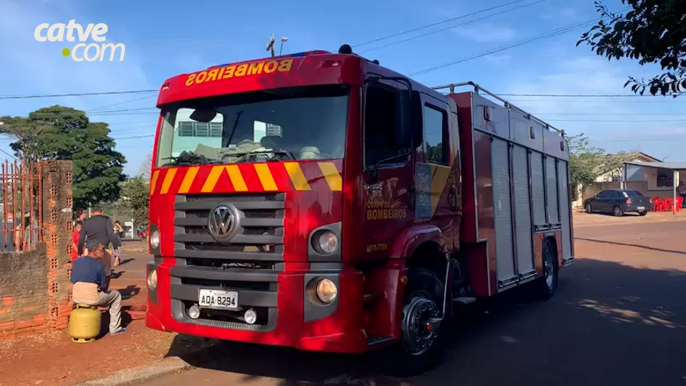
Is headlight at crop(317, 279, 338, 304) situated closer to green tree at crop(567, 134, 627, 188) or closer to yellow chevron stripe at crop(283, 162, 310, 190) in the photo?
yellow chevron stripe at crop(283, 162, 310, 190)

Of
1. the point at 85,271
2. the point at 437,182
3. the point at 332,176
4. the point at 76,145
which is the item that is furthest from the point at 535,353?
the point at 76,145

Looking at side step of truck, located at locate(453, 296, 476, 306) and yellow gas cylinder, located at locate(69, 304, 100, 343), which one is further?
yellow gas cylinder, located at locate(69, 304, 100, 343)

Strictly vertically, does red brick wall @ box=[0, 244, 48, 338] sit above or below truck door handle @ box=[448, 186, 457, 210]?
below

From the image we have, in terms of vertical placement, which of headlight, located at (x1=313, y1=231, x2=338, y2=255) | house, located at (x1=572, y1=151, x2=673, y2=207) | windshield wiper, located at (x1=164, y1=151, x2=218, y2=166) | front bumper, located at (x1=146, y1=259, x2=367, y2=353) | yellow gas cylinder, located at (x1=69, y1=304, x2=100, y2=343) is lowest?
yellow gas cylinder, located at (x1=69, y1=304, x2=100, y2=343)

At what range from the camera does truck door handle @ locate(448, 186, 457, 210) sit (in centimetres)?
633

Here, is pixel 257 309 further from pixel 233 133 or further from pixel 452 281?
pixel 452 281

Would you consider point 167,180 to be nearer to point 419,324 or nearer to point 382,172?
point 382,172

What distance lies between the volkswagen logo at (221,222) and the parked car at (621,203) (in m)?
32.3

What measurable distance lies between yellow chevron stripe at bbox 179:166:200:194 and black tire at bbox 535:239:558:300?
6445 mm

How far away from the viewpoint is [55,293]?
7.24 metres

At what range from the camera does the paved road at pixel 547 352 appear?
5.53m

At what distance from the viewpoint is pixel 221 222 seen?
15.8 feet

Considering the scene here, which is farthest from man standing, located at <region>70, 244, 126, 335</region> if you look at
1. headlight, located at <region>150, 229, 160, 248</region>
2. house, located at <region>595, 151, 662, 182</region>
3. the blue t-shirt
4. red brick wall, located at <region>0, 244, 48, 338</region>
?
house, located at <region>595, 151, 662, 182</region>

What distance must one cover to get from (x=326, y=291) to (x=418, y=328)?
4.02 ft
